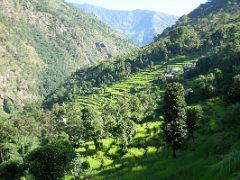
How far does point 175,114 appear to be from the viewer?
284 ft

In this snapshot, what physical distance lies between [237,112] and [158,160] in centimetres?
3360

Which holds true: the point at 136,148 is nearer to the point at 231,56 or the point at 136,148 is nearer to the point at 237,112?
the point at 237,112

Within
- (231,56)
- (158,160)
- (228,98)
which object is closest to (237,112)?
(158,160)

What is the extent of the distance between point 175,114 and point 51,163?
116ft

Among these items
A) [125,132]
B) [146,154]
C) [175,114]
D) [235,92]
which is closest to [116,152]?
[125,132]

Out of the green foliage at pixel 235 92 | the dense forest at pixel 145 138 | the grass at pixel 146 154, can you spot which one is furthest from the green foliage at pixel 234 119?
the green foliage at pixel 235 92

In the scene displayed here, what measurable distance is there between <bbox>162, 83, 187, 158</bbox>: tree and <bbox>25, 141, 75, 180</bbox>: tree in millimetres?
28415

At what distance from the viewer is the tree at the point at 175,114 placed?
82.7m

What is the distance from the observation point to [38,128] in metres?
192

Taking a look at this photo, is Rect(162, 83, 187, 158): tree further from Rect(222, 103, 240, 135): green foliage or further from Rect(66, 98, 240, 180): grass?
Rect(222, 103, 240, 135): green foliage

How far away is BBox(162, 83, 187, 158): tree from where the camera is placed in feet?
271

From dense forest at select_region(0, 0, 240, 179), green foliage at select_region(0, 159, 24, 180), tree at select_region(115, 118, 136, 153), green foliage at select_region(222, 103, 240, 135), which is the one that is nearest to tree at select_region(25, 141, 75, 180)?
dense forest at select_region(0, 0, 240, 179)

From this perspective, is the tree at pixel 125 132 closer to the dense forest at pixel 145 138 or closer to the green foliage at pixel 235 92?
the dense forest at pixel 145 138

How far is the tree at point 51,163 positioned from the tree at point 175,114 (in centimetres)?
2842
